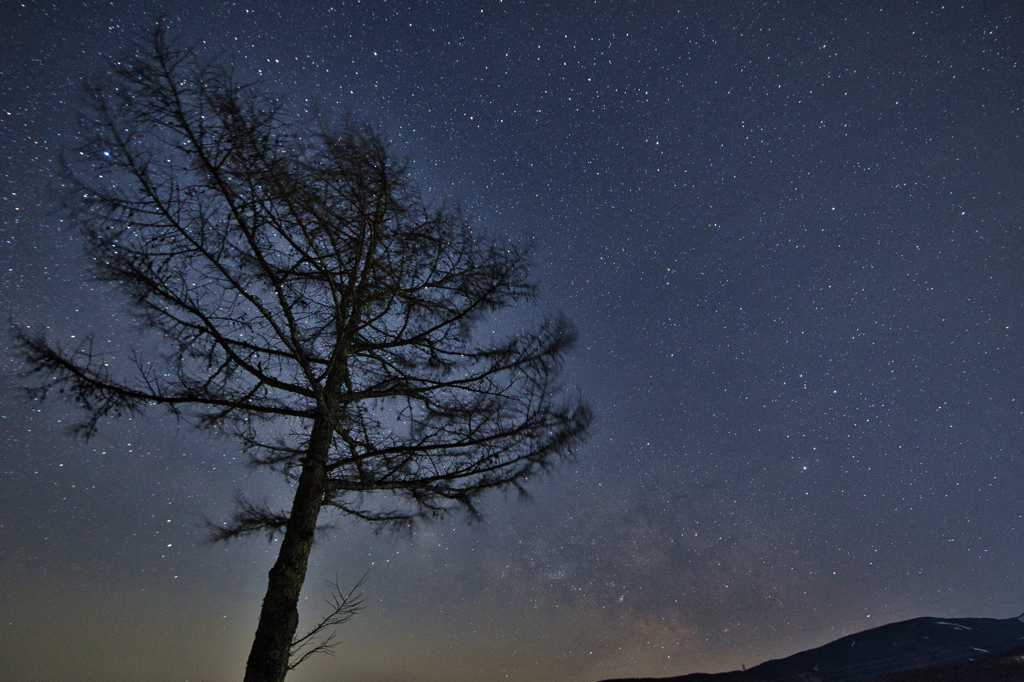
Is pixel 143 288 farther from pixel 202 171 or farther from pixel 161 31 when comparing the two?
pixel 161 31

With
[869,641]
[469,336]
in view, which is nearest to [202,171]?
[469,336]

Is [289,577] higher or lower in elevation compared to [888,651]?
higher

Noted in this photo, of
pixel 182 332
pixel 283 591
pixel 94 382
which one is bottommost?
pixel 283 591

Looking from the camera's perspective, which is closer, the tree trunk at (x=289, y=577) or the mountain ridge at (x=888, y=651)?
the tree trunk at (x=289, y=577)

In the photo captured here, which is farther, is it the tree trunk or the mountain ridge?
the mountain ridge

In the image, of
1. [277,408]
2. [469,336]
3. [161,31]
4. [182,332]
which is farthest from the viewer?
[469,336]

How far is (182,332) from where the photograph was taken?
153 inches

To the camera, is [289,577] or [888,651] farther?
[888,651]

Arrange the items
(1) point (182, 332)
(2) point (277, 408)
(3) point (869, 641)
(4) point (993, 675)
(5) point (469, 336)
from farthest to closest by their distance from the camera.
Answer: (3) point (869, 641), (4) point (993, 675), (5) point (469, 336), (2) point (277, 408), (1) point (182, 332)

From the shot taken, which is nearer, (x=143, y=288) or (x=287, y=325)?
(x=143, y=288)

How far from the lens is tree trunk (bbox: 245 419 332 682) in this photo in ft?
10.5

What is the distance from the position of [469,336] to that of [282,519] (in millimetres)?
2585

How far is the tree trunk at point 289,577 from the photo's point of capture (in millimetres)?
3209

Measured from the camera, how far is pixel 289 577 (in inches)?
139
